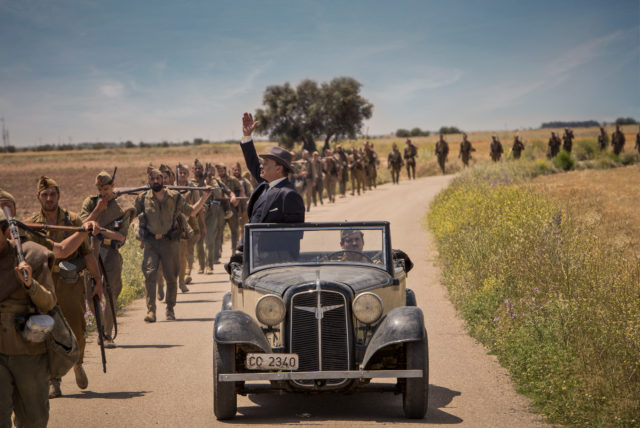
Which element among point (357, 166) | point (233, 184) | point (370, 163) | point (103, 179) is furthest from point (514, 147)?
point (103, 179)

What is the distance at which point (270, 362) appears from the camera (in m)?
6.02

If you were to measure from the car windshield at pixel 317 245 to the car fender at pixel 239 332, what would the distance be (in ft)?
2.78

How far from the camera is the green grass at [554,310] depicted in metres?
6.51

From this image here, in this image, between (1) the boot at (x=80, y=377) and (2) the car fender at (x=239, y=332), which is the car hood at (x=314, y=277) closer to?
(2) the car fender at (x=239, y=332)

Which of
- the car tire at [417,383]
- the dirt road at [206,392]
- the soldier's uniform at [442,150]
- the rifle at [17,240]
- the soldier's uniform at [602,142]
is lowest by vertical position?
the dirt road at [206,392]

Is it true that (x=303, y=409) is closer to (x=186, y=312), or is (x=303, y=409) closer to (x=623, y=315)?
(x=623, y=315)

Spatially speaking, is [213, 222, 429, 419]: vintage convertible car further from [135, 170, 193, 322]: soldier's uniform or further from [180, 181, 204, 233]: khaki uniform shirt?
[180, 181, 204, 233]: khaki uniform shirt

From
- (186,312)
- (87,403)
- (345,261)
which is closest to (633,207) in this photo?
(186,312)

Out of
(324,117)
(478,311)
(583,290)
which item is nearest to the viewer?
(583,290)

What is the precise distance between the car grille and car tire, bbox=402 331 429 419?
526 millimetres

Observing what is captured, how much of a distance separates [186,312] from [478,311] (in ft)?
14.9

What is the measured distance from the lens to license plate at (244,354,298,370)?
6016 millimetres

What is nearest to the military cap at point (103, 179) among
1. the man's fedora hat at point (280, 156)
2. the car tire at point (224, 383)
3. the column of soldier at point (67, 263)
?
the column of soldier at point (67, 263)

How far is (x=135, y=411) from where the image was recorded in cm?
681
